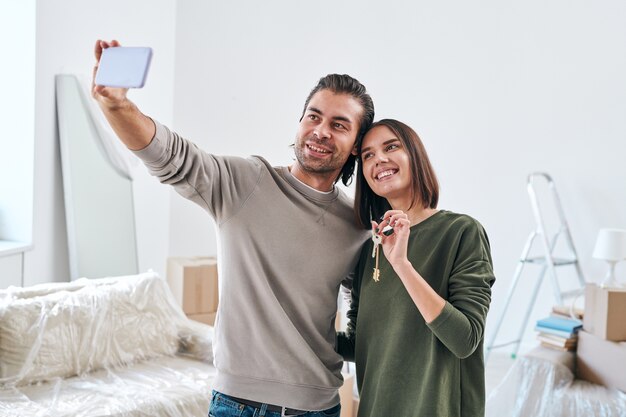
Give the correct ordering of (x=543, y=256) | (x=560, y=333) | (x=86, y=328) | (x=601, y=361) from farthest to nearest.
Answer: (x=543, y=256)
(x=560, y=333)
(x=601, y=361)
(x=86, y=328)

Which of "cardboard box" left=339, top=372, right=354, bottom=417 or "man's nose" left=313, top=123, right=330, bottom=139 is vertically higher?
"man's nose" left=313, top=123, right=330, bottom=139

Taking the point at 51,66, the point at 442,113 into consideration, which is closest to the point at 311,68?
the point at 442,113

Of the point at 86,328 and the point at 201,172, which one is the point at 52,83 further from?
the point at 201,172

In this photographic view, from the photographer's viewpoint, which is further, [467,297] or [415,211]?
[415,211]

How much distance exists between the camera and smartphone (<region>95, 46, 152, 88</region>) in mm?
1012

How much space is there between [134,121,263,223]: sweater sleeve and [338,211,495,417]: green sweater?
1.23ft

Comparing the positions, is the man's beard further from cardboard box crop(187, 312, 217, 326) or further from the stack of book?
cardboard box crop(187, 312, 217, 326)

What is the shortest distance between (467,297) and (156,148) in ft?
2.27

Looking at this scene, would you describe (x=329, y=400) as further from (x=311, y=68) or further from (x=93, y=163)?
(x=311, y=68)

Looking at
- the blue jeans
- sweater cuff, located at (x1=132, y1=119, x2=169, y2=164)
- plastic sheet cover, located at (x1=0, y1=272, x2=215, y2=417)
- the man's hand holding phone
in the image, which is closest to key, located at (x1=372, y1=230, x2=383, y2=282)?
the blue jeans

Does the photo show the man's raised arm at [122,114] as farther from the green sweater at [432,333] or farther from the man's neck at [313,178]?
the green sweater at [432,333]

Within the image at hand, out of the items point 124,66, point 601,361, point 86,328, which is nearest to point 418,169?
point 124,66

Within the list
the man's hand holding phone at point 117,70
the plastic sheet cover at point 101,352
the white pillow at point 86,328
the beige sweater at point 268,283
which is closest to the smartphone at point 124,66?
the man's hand holding phone at point 117,70

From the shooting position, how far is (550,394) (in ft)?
9.38
